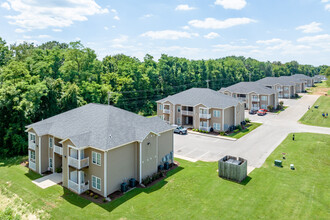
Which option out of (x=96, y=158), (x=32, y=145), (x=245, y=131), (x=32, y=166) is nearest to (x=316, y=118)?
(x=245, y=131)

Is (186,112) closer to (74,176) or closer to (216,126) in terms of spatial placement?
(216,126)

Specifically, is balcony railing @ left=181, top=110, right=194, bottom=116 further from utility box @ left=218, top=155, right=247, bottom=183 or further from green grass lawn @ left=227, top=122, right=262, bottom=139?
utility box @ left=218, top=155, right=247, bottom=183

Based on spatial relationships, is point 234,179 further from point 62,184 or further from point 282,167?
point 62,184

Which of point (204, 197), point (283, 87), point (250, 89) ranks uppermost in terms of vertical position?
point (283, 87)

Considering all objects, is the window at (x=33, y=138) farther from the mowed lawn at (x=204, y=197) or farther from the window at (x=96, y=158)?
the window at (x=96, y=158)

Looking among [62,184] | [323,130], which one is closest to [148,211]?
[62,184]

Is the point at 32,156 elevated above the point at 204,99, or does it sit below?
below
